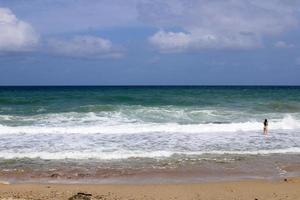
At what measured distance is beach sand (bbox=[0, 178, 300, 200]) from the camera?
31.9ft

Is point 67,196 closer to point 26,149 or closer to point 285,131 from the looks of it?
point 26,149

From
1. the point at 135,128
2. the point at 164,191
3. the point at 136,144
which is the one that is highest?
the point at 135,128

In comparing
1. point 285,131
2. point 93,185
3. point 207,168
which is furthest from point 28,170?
point 285,131

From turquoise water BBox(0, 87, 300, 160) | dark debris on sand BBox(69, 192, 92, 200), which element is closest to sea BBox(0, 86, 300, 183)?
turquoise water BBox(0, 87, 300, 160)

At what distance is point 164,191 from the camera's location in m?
10.2

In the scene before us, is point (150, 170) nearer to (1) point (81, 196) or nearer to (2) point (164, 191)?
(2) point (164, 191)

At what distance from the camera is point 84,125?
78.9 feet

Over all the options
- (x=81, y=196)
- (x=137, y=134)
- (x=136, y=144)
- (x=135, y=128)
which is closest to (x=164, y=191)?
(x=81, y=196)

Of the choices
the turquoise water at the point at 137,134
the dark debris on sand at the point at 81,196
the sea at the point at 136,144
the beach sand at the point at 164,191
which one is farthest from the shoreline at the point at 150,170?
the dark debris on sand at the point at 81,196

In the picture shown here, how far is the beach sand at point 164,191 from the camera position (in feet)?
31.9

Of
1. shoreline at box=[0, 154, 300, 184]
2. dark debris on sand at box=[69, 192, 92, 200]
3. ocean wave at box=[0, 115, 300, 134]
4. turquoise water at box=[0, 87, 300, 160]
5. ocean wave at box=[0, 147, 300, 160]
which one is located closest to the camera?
dark debris on sand at box=[69, 192, 92, 200]

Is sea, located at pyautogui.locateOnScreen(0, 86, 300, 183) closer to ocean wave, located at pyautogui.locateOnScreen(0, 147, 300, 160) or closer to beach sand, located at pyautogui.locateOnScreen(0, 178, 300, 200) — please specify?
ocean wave, located at pyautogui.locateOnScreen(0, 147, 300, 160)

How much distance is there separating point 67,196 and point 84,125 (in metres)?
14.6

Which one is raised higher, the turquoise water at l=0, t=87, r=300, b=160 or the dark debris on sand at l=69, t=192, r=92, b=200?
the turquoise water at l=0, t=87, r=300, b=160
